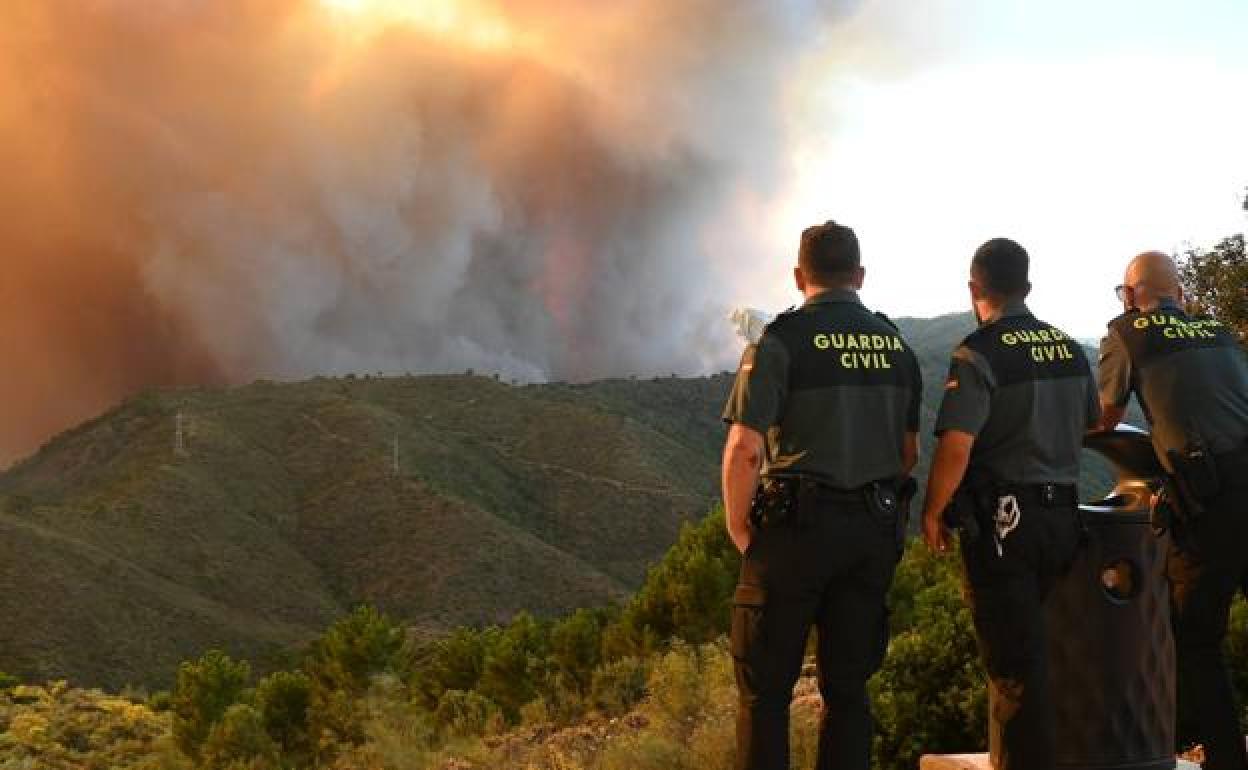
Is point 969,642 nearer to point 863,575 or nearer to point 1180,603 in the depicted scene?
point 1180,603

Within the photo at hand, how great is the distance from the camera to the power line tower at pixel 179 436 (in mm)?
63031

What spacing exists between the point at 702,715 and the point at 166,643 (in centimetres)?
3555

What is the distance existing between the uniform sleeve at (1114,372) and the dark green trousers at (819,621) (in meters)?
1.47

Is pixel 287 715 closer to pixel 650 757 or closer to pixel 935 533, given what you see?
pixel 650 757

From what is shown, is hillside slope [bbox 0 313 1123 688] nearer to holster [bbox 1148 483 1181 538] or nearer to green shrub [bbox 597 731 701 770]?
green shrub [bbox 597 731 701 770]

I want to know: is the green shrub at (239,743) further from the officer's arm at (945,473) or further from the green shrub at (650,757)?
the officer's arm at (945,473)

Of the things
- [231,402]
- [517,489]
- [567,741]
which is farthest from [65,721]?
[231,402]

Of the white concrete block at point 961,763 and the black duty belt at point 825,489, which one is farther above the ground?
the black duty belt at point 825,489

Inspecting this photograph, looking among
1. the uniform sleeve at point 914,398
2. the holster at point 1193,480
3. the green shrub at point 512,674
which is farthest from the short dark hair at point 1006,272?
the green shrub at point 512,674

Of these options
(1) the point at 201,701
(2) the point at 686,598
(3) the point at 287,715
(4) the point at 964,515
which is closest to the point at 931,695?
(4) the point at 964,515

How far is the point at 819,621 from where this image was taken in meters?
4.67

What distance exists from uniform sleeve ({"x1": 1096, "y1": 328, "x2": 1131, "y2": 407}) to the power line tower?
6120 cm

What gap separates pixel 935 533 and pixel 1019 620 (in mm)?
430

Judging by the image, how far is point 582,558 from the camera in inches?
2320
